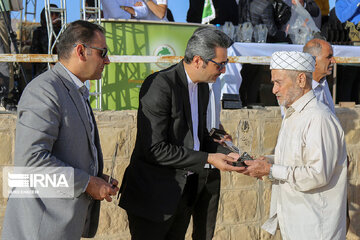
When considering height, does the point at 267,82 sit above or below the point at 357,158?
above

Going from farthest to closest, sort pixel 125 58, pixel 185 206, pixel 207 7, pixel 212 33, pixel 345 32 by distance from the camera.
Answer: pixel 345 32 → pixel 207 7 → pixel 125 58 → pixel 185 206 → pixel 212 33

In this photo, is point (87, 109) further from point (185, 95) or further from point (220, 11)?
point (220, 11)

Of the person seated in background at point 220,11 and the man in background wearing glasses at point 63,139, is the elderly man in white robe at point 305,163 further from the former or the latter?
the person seated in background at point 220,11

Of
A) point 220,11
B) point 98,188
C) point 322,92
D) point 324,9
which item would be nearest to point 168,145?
point 98,188

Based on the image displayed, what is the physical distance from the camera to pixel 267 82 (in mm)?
7121

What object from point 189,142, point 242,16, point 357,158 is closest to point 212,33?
point 189,142

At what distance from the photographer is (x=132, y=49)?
5.13m

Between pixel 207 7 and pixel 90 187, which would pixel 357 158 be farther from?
pixel 90 187

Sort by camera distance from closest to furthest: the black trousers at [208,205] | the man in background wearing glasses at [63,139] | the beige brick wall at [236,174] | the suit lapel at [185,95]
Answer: the man in background wearing glasses at [63,139] → the suit lapel at [185,95] → the black trousers at [208,205] → the beige brick wall at [236,174]

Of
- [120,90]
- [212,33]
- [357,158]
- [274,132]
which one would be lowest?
[357,158]

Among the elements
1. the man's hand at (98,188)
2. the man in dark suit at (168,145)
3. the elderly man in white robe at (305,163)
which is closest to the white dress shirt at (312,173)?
the elderly man in white robe at (305,163)

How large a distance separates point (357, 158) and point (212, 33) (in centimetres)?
277

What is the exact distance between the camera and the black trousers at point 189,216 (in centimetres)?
316

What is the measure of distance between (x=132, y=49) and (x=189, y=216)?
2.26 metres
